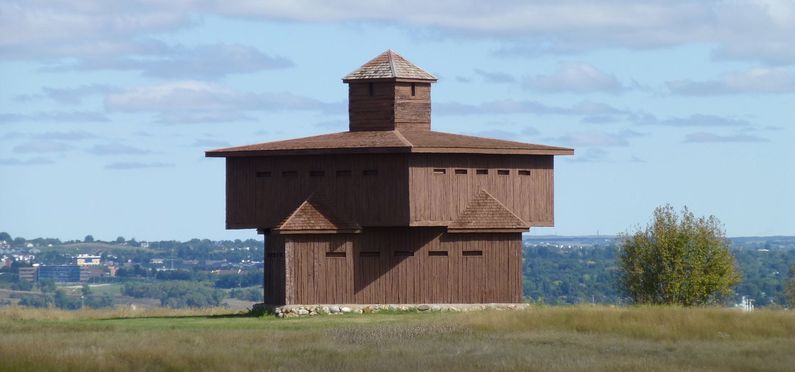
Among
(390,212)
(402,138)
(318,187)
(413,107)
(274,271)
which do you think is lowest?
(274,271)

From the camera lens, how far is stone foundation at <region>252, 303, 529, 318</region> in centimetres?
5797

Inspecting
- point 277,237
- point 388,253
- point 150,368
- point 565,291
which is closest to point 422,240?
point 388,253

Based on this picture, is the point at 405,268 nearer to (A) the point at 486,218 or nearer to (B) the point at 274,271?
(A) the point at 486,218

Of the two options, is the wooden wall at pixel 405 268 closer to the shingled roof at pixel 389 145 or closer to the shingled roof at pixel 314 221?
the shingled roof at pixel 314 221

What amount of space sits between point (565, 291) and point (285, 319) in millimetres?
134092

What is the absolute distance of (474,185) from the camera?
2349 inches

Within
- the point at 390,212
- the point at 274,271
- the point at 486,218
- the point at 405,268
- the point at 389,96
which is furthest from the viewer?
the point at 389,96

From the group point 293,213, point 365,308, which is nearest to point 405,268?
point 365,308

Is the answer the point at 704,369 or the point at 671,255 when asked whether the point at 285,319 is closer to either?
the point at 671,255

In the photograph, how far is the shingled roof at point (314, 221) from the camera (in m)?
58.1

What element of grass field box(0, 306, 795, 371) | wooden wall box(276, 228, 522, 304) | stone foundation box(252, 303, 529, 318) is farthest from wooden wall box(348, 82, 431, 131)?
grass field box(0, 306, 795, 371)

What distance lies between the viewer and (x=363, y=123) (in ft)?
208

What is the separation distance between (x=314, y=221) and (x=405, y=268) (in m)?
3.66

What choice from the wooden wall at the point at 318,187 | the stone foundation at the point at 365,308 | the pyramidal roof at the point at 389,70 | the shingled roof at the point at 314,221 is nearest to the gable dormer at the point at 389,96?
the pyramidal roof at the point at 389,70
